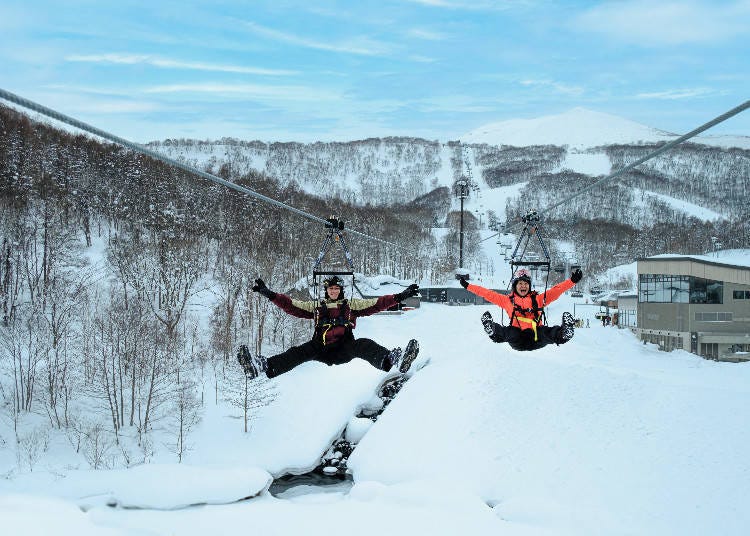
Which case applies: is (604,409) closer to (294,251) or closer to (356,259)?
(294,251)

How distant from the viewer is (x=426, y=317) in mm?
52719

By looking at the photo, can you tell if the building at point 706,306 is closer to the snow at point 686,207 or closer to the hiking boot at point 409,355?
the hiking boot at point 409,355

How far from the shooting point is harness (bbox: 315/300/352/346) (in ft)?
29.2

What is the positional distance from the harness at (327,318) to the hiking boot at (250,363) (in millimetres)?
923

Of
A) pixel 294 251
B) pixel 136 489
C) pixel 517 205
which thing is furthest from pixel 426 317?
pixel 517 205

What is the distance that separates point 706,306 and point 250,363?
36.4m

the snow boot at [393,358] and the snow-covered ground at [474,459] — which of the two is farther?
the snow-covered ground at [474,459]

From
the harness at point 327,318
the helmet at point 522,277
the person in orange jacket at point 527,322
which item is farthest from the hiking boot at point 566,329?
the harness at point 327,318

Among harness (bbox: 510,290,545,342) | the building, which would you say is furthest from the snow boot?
the building

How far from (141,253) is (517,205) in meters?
147

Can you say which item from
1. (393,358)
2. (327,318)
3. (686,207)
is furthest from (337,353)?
(686,207)

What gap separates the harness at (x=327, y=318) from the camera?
29.2ft

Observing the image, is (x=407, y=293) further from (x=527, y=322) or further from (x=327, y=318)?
(x=527, y=322)

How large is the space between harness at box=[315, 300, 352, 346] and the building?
3397 cm
